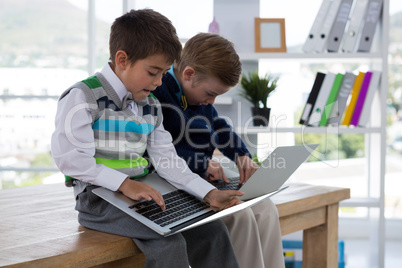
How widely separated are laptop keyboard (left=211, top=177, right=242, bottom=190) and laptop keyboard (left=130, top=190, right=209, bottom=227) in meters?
0.19

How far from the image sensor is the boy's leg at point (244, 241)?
49.5 inches

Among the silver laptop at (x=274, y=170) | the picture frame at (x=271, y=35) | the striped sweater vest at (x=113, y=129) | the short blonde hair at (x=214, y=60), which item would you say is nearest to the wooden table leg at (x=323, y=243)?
the silver laptop at (x=274, y=170)

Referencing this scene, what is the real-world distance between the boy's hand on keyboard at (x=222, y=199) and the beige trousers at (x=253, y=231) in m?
0.09

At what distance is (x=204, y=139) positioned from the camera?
5.31 ft

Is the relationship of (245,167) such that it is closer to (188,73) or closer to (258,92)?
(188,73)

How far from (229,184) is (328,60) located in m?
1.32

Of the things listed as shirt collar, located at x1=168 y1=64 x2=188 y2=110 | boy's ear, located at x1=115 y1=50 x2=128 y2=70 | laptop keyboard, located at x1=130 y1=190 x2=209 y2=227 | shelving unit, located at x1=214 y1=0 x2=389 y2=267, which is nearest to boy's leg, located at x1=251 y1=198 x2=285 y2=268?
laptop keyboard, located at x1=130 y1=190 x2=209 y2=227

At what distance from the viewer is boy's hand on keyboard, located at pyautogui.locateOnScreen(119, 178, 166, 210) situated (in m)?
1.05

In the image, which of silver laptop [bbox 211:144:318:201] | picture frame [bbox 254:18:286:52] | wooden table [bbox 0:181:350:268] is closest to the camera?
wooden table [bbox 0:181:350:268]

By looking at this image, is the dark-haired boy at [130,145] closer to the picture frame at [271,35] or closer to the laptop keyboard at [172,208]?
the laptop keyboard at [172,208]

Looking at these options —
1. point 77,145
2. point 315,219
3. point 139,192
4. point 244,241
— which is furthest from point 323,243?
point 77,145

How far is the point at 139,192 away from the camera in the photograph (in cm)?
105

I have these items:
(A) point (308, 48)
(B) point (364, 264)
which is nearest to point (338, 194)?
(A) point (308, 48)

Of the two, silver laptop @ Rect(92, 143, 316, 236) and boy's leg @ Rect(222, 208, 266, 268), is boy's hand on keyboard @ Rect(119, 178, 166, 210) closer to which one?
silver laptop @ Rect(92, 143, 316, 236)
